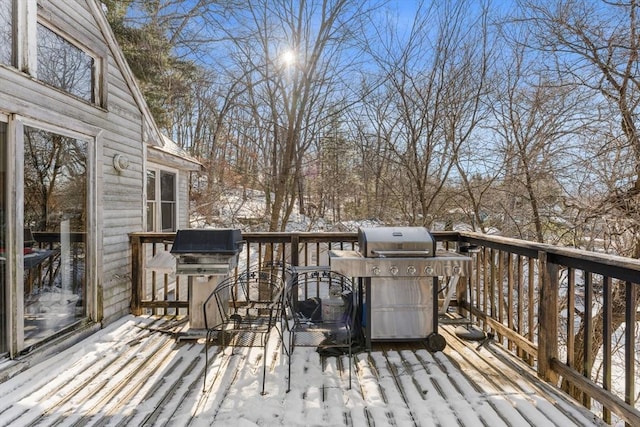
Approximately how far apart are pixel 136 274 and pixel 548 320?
4.01 metres

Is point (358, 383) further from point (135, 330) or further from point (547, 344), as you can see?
point (135, 330)

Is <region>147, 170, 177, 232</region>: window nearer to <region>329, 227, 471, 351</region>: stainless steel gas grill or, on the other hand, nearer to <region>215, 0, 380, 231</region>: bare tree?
<region>215, 0, 380, 231</region>: bare tree

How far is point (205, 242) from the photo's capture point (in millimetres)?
3559

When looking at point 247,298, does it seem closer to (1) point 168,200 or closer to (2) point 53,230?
(2) point 53,230

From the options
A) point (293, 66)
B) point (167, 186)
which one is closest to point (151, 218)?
point (167, 186)

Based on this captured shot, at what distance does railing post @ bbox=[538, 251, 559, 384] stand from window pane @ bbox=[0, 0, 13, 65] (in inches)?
163

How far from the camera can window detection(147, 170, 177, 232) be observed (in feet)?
20.6

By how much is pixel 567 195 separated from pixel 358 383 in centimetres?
610

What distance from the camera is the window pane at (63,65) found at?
3160 millimetres

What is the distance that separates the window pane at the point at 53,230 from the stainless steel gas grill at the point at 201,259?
948mm

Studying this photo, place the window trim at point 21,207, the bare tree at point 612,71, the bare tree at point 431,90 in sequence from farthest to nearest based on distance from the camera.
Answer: the bare tree at point 431,90, the bare tree at point 612,71, the window trim at point 21,207

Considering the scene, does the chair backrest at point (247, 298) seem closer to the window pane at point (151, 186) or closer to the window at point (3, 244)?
the window at point (3, 244)

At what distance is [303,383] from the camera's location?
8.72ft

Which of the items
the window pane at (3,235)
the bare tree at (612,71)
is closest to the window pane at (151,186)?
the window pane at (3,235)
